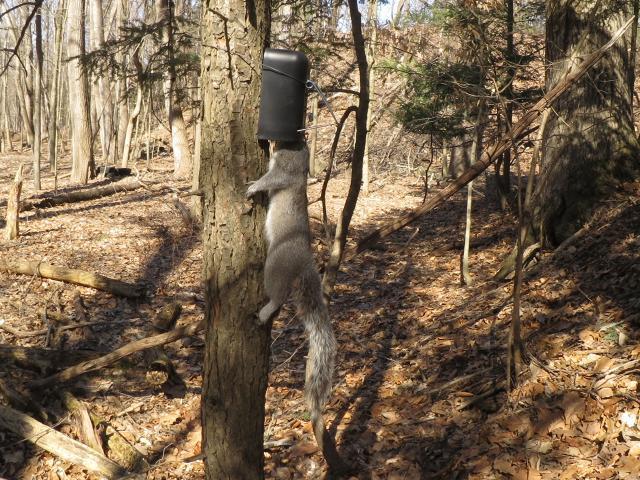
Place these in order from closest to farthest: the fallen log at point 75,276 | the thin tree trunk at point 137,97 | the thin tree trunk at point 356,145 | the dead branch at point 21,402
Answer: the thin tree trunk at point 356,145 → the dead branch at point 21,402 → the fallen log at point 75,276 → the thin tree trunk at point 137,97

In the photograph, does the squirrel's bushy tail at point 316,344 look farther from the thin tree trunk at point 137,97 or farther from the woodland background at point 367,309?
the thin tree trunk at point 137,97

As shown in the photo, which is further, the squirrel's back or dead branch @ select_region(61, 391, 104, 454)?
dead branch @ select_region(61, 391, 104, 454)

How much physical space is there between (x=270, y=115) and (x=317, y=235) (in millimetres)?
8476

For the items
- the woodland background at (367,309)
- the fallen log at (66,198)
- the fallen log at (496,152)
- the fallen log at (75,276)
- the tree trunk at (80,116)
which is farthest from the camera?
the tree trunk at (80,116)

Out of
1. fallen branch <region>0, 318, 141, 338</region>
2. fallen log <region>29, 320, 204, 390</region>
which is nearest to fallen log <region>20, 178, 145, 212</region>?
fallen branch <region>0, 318, 141, 338</region>

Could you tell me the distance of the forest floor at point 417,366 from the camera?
4.79 m

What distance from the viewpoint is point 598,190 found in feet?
26.5

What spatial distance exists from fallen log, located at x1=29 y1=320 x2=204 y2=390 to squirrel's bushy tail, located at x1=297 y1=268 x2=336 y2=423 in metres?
1.01

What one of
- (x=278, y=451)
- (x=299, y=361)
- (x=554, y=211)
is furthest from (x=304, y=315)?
(x=554, y=211)

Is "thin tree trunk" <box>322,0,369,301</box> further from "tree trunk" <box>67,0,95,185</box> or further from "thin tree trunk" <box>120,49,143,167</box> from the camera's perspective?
"tree trunk" <box>67,0,95,185</box>

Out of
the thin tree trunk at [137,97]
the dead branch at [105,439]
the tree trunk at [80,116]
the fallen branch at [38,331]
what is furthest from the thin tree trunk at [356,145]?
the tree trunk at [80,116]

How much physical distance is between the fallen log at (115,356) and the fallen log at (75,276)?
268cm

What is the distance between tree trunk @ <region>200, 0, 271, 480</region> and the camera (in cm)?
330

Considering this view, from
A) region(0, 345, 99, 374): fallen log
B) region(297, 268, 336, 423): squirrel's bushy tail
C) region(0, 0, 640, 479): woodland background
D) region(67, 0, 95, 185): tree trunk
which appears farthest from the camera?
region(67, 0, 95, 185): tree trunk
